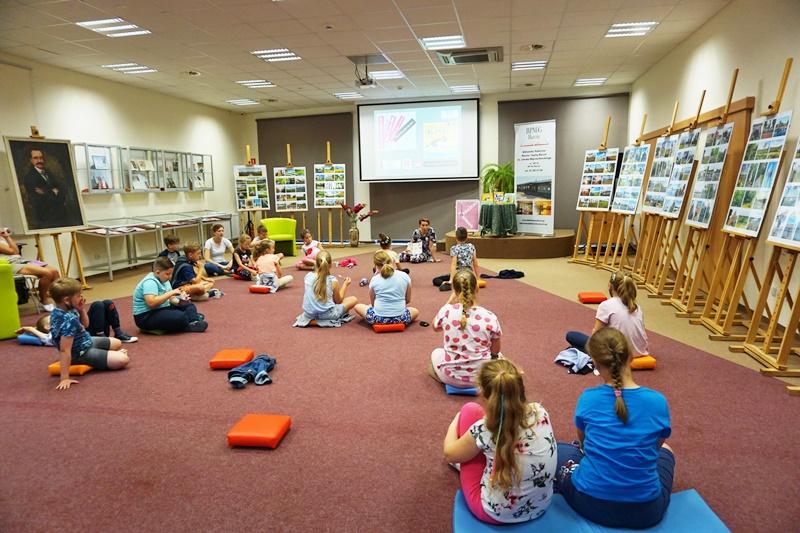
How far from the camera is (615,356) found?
201cm

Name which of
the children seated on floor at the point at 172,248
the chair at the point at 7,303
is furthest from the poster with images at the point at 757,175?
the chair at the point at 7,303

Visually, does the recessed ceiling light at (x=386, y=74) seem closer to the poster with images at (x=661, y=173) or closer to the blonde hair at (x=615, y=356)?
the poster with images at (x=661, y=173)

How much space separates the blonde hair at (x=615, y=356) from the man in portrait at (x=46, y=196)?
324 inches

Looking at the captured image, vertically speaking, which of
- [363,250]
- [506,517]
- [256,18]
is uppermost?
[256,18]

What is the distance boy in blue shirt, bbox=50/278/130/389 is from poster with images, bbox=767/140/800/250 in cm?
562

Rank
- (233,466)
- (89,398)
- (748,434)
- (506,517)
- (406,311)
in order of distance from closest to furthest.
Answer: (506,517), (233,466), (748,434), (89,398), (406,311)

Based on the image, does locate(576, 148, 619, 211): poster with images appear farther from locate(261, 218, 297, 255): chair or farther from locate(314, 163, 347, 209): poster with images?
locate(261, 218, 297, 255): chair

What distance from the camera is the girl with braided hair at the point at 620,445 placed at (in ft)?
6.51

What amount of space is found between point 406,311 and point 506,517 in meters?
3.37

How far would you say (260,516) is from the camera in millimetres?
2350

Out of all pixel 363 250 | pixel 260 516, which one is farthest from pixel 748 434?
pixel 363 250

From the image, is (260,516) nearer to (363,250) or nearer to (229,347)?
(229,347)

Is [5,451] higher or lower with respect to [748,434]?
lower

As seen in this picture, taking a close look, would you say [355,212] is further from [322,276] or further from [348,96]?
[322,276]
